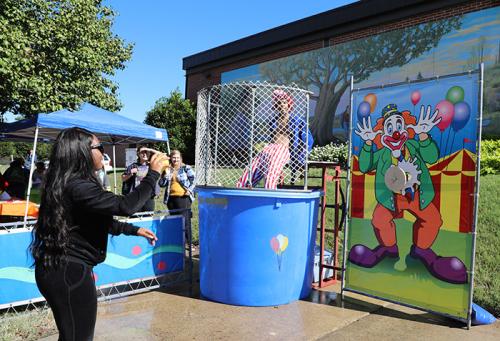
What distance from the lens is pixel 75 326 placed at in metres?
2.44

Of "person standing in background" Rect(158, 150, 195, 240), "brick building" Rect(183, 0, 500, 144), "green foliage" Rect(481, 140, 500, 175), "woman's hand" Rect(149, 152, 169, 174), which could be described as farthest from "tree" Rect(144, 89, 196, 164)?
"woman's hand" Rect(149, 152, 169, 174)

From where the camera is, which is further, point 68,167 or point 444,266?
point 444,266

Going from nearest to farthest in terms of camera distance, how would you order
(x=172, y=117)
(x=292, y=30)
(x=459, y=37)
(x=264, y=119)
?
1. (x=264, y=119)
2. (x=459, y=37)
3. (x=292, y=30)
4. (x=172, y=117)

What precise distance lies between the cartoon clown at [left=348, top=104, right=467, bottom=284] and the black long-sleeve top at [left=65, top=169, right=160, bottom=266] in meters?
2.79

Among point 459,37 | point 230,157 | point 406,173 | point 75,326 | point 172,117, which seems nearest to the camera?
point 75,326

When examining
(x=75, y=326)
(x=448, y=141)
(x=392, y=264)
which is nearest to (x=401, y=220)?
(x=392, y=264)

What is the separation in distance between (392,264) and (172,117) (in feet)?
68.9

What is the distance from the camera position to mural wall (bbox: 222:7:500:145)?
45.6 feet

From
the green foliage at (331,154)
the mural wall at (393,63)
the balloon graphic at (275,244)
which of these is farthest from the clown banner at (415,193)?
the green foliage at (331,154)

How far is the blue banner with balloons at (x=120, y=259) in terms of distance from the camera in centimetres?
429

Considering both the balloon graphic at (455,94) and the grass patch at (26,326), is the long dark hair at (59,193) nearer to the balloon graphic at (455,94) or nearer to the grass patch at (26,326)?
Answer: the grass patch at (26,326)

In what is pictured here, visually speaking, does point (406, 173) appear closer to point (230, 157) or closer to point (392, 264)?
point (392, 264)

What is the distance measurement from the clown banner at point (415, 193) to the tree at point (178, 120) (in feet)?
62.6

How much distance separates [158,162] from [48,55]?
9.55 meters
